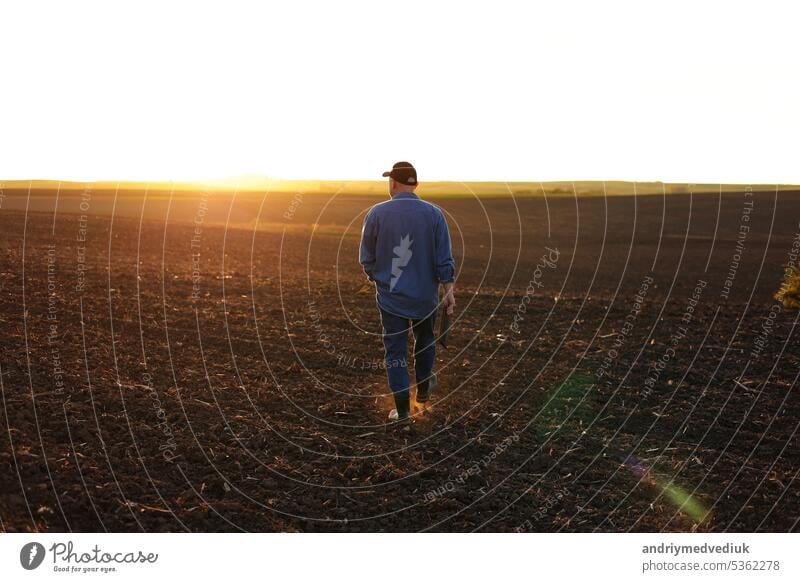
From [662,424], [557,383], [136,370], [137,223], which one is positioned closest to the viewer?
[662,424]

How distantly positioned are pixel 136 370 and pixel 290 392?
1546mm

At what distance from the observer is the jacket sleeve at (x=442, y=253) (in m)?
A: 6.81

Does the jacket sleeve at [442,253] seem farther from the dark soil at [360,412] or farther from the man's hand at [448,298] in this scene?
the dark soil at [360,412]

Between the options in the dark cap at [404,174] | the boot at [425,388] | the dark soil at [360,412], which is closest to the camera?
the dark soil at [360,412]

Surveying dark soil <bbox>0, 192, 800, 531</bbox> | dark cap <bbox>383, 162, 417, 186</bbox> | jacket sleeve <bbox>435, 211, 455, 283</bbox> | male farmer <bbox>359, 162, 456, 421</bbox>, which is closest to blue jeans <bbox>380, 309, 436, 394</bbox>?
male farmer <bbox>359, 162, 456, 421</bbox>

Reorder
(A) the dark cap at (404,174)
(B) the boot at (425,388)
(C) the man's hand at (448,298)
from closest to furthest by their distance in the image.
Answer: (A) the dark cap at (404,174) → (C) the man's hand at (448,298) → (B) the boot at (425,388)

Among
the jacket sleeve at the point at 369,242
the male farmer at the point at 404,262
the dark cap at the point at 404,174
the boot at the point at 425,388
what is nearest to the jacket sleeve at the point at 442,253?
the male farmer at the point at 404,262

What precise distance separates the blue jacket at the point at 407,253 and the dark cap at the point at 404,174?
102mm

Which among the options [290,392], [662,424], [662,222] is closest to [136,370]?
[290,392]

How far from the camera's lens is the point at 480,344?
10.3 metres

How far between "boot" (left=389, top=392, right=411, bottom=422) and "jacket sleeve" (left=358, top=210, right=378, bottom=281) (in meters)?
1.07

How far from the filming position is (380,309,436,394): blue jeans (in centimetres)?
684

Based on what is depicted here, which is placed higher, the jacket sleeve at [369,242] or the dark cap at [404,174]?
the dark cap at [404,174]

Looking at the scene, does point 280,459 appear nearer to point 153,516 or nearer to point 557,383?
point 153,516
